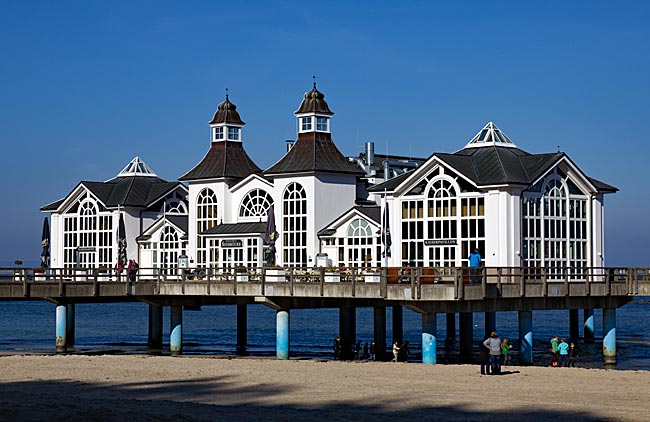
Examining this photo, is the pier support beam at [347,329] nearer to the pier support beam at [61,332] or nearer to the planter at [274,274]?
the planter at [274,274]

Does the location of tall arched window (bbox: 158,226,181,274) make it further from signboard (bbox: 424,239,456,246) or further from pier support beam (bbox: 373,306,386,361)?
signboard (bbox: 424,239,456,246)

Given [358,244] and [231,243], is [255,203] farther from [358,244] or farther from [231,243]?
[358,244]

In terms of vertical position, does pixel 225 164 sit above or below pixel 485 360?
above

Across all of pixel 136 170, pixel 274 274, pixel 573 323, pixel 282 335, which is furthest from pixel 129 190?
pixel 573 323

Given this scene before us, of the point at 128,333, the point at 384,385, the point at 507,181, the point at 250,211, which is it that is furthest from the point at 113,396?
the point at 128,333

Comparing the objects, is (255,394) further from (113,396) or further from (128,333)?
(128,333)

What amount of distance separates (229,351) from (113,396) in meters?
25.3

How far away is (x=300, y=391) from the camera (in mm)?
28703

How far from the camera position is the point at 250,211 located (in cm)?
5716

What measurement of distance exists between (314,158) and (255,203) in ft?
15.5

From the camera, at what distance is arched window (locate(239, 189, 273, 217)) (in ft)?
186

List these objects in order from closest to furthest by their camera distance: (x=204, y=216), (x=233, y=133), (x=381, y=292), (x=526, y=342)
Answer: (x=381, y=292) < (x=526, y=342) < (x=204, y=216) < (x=233, y=133)

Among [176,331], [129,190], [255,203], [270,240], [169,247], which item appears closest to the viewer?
[270,240]

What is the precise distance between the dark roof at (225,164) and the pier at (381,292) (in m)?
9.35
